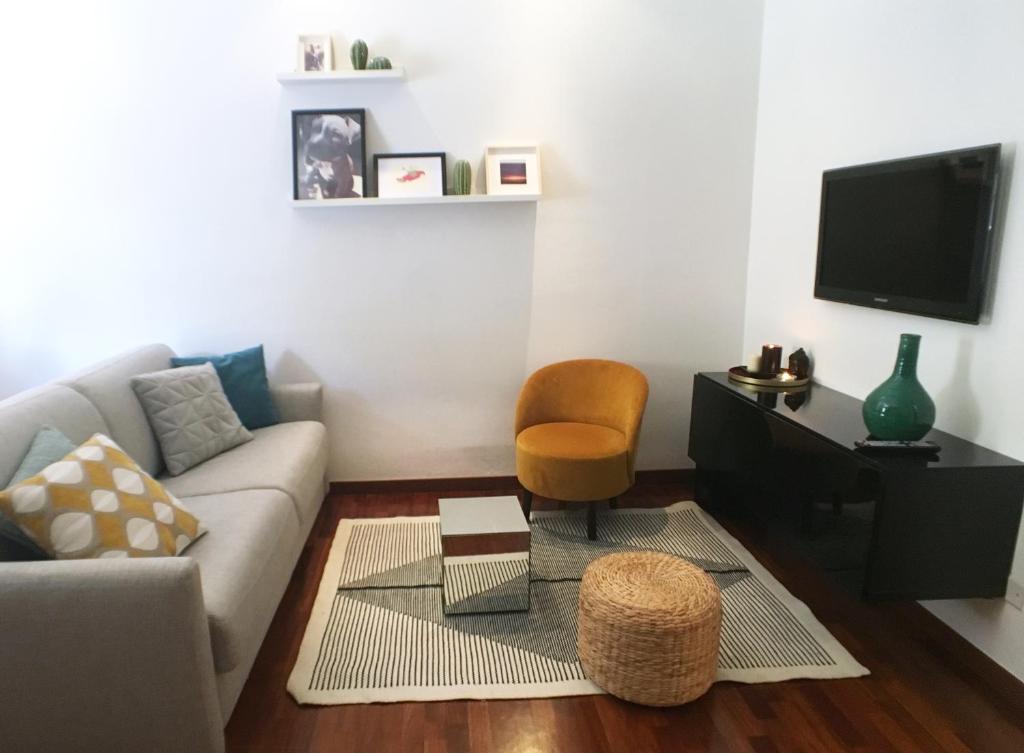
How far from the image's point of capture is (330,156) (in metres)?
3.27

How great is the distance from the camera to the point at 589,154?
3.42m

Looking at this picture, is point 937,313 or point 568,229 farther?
point 568,229

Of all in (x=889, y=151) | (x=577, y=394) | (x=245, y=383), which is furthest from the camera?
(x=577, y=394)

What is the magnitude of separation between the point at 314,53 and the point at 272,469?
195 centimetres

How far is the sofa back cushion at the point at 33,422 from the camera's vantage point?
1871 millimetres

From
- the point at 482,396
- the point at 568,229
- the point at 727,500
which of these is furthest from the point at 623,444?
the point at 568,229

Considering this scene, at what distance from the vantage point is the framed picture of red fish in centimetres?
330

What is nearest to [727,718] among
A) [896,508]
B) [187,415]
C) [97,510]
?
[896,508]

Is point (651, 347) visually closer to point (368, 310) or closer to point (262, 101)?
point (368, 310)

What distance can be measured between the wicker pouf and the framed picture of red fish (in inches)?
81.5

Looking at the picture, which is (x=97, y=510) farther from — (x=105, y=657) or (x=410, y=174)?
(x=410, y=174)

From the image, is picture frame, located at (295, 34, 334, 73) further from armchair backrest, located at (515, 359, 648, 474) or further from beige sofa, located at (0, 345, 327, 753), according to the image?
beige sofa, located at (0, 345, 327, 753)

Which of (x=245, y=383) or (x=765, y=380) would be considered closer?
(x=765, y=380)

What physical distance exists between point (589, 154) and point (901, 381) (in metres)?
1.88
